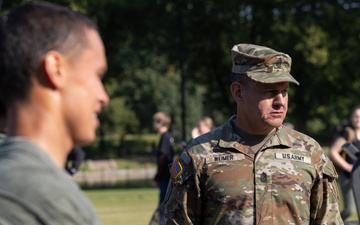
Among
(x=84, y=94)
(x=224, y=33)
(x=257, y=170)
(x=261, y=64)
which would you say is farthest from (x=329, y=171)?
(x=224, y=33)

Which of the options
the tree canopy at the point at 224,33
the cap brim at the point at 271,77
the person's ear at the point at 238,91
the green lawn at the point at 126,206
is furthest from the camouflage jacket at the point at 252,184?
the tree canopy at the point at 224,33

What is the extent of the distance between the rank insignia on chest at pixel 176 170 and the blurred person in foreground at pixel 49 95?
2.73 metres

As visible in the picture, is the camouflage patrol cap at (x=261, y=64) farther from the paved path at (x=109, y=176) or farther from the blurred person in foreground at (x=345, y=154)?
the paved path at (x=109, y=176)

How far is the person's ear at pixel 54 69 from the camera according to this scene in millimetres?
1983

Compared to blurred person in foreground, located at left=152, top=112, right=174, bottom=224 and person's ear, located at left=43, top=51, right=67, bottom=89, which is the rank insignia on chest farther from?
blurred person in foreground, located at left=152, top=112, right=174, bottom=224

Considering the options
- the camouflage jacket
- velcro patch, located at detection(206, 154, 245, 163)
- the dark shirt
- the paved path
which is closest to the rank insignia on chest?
the camouflage jacket

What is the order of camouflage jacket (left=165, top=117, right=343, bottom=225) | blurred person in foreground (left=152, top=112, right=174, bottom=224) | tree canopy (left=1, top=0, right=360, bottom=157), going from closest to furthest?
camouflage jacket (left=165, top=117, right=343, bottom=225), blurred person in foreground (left=152, top=112, right=174, bottom=224), tree canopy (left=1, top=0, right=360, bottom=157)

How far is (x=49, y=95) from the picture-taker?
1.99m

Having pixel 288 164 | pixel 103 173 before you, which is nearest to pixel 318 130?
pixel 103 173

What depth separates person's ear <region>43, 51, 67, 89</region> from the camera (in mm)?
1983

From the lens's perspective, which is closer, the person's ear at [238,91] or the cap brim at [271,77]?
the cap brim at [271,77]

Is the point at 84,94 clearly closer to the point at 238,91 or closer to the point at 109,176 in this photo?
the point at 238,91

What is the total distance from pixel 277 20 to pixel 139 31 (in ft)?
18.2

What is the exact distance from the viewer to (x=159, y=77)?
8019 cm
